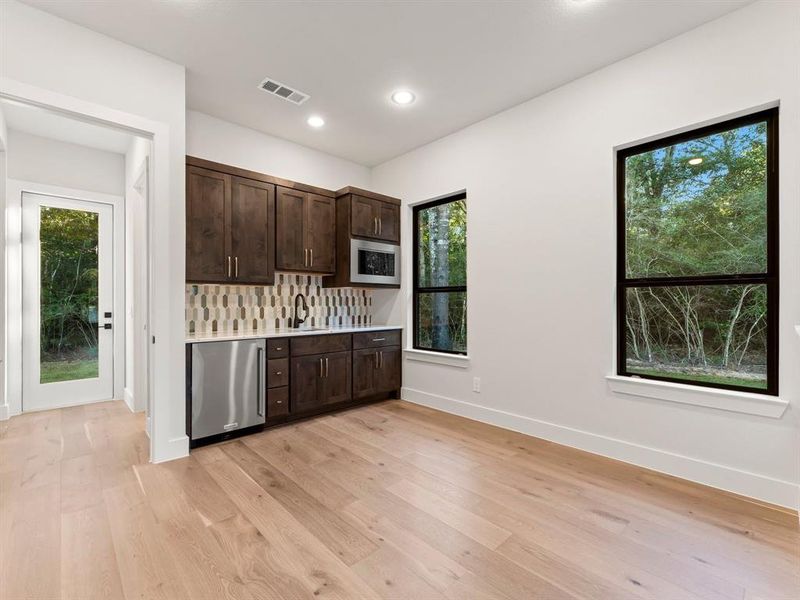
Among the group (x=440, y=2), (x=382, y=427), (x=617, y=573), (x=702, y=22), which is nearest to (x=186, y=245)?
(x=382, y=427)

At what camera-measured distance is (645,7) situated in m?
2.26

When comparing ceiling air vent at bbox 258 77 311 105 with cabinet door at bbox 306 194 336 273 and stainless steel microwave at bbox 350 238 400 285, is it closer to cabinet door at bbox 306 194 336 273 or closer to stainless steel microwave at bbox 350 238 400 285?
cabinet door at bbox 306 194 336 273

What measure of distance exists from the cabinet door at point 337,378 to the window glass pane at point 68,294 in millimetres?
2742

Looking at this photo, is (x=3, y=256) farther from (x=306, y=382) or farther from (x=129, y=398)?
(x=306, y=382)

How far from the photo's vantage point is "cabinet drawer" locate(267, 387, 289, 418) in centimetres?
335

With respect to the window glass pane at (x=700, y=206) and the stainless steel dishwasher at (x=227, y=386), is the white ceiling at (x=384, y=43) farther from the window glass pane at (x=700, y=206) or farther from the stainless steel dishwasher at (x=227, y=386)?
the stainless steel dishwasher at (x=227, y=386)

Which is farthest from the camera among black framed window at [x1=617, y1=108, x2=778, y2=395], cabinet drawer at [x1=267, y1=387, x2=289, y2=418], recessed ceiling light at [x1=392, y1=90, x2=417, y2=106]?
cabinet drawer at [x1=267, y1=387, x2=289, y2=418]

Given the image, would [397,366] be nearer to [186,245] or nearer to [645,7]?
[186,245]

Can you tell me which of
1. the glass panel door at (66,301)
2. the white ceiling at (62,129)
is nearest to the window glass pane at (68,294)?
the glass panel door at (66,301)

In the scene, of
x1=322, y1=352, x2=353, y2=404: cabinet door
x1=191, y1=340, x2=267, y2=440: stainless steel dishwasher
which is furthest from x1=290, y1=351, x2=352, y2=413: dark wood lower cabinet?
x1=191, y1=340, x2=267, y2=440: stainless steel dishwasher

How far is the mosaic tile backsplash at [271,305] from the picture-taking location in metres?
3.62

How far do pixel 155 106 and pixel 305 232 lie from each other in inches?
64.0

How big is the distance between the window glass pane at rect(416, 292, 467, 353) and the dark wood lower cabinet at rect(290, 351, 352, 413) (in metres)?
0.96

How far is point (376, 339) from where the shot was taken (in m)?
4.24
